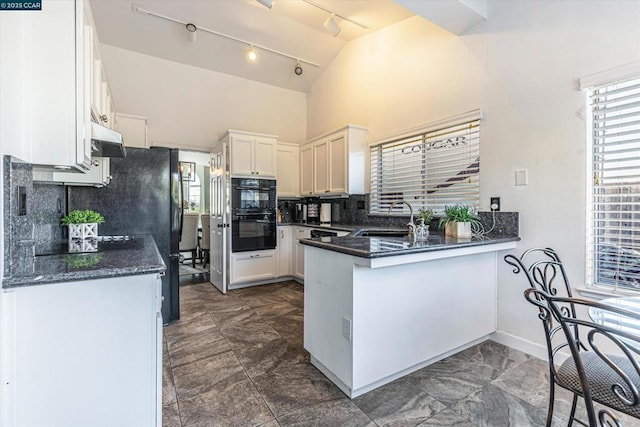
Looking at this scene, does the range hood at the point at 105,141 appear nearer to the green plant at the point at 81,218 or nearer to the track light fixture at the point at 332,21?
the green plant at the point at 81,218

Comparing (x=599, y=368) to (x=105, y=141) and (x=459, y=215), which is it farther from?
(x=105, y=141)

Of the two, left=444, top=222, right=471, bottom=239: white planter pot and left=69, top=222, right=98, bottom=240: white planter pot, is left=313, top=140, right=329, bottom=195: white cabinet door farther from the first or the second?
left=69, top=222, right=98, bottom=240: white planter pot

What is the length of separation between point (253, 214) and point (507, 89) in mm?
3267

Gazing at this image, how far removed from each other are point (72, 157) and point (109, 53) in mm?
3646

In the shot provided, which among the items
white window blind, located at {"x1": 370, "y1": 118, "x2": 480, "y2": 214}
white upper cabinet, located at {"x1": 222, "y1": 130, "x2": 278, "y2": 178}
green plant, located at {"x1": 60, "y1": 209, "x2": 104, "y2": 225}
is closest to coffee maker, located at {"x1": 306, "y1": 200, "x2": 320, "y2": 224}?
white upper cabinet, located at {"x1": 222, "y1": 130, "x2": 278, "y2": 178}

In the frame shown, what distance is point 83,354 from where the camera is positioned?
1227 millimetres

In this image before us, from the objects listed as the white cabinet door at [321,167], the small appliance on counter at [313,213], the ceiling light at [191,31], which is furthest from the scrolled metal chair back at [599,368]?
the ceiling light at [191,31]

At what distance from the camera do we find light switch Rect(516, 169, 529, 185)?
2410mm

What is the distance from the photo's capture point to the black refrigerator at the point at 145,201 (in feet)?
8.97

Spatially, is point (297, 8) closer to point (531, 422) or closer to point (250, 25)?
point (250, 25)

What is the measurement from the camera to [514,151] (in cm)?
249

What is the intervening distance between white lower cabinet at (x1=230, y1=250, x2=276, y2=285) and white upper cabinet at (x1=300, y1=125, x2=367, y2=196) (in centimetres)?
124

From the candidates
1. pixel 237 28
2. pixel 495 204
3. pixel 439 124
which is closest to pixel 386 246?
pixel 495 204

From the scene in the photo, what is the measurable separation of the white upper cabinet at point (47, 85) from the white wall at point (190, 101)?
10.6 feet
